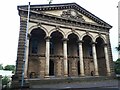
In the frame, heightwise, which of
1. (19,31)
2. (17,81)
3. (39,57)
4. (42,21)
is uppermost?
(42,21)

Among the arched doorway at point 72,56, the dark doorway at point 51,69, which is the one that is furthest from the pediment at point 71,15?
the dark doorway at point 51,69

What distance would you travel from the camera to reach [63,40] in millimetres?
22688

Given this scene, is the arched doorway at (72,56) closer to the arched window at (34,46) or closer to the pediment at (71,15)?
the pediment at (71,15)

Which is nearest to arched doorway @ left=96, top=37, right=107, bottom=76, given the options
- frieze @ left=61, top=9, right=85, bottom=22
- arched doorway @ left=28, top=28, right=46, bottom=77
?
frieze @ left=61, top=9, right=85, bottom=22

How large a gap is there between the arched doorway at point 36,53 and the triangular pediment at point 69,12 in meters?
3.56

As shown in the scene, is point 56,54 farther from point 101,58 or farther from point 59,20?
point 101,58

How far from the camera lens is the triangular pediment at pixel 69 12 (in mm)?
22103

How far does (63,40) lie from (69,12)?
17.8ft

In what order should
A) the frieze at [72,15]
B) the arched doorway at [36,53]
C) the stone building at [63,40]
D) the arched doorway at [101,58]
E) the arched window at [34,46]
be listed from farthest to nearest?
the arched doorway at [101,58]
the arched window at [34,46]
the frieze at [72,15]
the arched doorway at [36,53]
the stone building at [63,40]

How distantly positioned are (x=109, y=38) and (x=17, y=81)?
62.2 ft

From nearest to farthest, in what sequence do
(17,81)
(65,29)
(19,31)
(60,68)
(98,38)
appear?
(17,81)
(19,31)
(65,29)
(60,68)
(98,38)

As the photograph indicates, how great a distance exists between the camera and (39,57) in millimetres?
23844

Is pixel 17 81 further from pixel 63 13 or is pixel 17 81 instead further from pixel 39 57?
pixel 63 13

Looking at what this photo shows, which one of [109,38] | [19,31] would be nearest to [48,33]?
[19,31]
